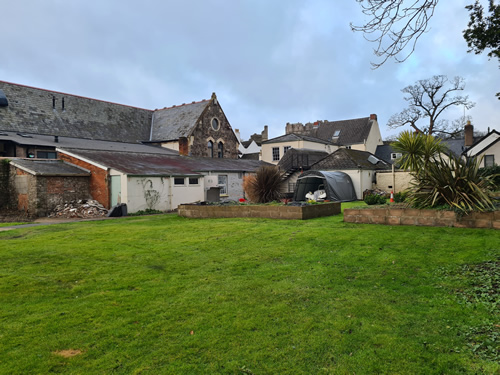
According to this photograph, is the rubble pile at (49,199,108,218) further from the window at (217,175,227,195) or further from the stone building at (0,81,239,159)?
the window at (217,175,227,195)

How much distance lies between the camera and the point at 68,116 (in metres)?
32.3

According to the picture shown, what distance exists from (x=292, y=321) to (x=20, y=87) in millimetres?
34445

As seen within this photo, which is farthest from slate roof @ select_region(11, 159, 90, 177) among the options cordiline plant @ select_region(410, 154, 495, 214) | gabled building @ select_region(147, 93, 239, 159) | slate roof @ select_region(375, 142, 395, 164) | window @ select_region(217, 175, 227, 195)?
slate roof @ select_region(375, 142, 395, 164)

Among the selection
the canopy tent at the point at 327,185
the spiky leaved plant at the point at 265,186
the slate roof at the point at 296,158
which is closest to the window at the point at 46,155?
the spiky leaved plant at the point at 265,186

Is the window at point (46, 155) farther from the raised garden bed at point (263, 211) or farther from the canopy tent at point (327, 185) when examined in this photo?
the canopy tent at point (327, 185)

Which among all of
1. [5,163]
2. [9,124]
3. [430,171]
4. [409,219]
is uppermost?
[9,124]

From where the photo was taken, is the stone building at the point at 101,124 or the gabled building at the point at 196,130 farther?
the gabled building at the point at 196,130

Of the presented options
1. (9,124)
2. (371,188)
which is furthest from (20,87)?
(371,188)

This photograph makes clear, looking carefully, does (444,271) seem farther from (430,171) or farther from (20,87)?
(20,87)

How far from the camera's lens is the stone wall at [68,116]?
94.2ft

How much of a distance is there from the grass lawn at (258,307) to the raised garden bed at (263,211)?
4.87 meters

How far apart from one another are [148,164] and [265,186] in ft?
32.7

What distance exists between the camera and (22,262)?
7.47 metres

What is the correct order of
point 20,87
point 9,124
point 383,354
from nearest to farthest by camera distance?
point 383,354 < point 9,124 < point 20,87
